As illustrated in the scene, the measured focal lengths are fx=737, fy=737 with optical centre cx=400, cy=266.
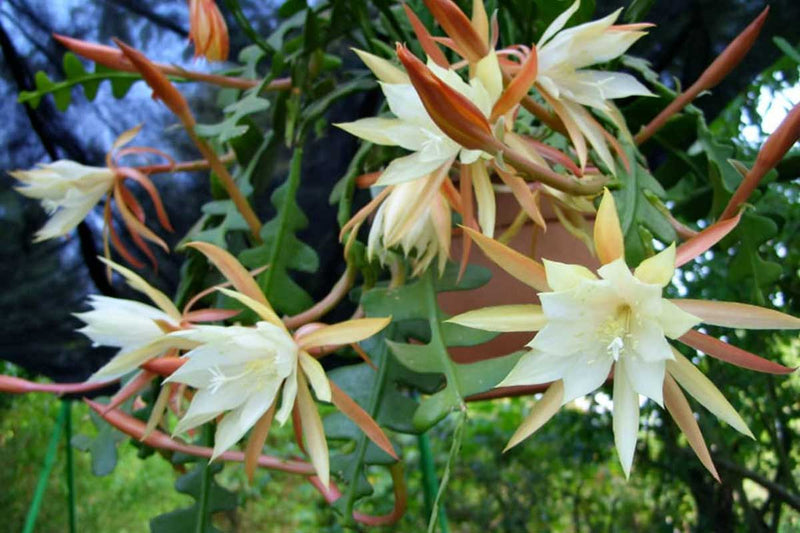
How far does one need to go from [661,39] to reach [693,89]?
0.40m

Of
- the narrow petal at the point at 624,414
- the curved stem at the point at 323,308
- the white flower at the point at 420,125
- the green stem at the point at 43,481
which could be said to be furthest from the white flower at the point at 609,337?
the green stem at the point at 43,481

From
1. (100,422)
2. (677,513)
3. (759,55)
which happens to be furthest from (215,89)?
(677,513)

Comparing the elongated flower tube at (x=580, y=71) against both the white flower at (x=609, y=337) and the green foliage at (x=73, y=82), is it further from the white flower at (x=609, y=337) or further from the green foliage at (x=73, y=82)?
the green foliage at (x=73, y=82)

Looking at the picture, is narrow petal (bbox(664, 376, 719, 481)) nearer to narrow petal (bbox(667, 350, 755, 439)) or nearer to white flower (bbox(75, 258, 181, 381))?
narrow petal (bbox(667, 350, 755, 439))

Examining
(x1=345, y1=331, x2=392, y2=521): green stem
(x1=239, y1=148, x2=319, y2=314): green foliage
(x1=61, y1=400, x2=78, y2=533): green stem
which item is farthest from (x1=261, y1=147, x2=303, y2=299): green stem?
(x1=61, y1=400, x2=78, y2=533): green stem

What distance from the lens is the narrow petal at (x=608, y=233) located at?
0.36m

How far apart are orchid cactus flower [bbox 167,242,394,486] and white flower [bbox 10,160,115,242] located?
0.93ft

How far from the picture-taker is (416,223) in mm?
519

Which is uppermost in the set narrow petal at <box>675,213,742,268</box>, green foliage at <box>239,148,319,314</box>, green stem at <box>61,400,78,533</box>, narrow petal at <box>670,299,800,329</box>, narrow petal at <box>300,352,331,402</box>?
narrow petal at <box>675,213,742,268</box>

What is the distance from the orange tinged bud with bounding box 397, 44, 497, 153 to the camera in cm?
34

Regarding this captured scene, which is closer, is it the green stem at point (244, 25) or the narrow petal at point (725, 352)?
the narrow petal at point (725, 352)

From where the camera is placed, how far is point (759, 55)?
34.7 inches

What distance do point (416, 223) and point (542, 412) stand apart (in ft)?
0.60

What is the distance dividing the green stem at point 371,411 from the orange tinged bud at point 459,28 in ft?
0.80
